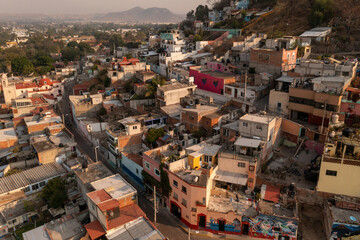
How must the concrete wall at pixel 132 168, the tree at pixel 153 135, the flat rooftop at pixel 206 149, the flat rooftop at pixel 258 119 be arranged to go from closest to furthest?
the flat rooftop at pixel 206 149
the flat rooftop at pixel 258 119
the concrete wall at pixel 132 168
the tree at pixel 153 135

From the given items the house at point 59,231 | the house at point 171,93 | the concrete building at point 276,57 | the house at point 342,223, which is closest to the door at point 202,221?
the house at point 59,231

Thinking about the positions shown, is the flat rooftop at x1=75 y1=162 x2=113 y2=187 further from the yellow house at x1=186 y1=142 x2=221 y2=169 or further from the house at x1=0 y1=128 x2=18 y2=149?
the house at x1=0 y1=128 x2=18 y2=149

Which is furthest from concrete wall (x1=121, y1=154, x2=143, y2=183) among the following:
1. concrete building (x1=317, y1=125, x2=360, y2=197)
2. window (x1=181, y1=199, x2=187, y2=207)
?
concrete building (x1=317, y1=125, x2=360, y2=197)

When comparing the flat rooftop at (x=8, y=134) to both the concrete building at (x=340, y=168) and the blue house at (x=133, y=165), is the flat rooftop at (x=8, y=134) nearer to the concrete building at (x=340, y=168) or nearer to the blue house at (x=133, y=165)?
the blue house at (x=133, y=165)

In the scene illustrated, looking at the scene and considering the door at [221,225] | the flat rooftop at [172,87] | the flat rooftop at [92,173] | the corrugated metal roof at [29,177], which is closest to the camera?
the door at [221,225]

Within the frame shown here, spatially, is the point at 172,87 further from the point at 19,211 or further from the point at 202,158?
the point at 19,211

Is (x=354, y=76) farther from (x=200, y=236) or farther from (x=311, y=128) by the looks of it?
(x=200, y=236)

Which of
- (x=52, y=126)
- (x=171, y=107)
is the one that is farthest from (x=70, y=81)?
(x=171, y=107)
